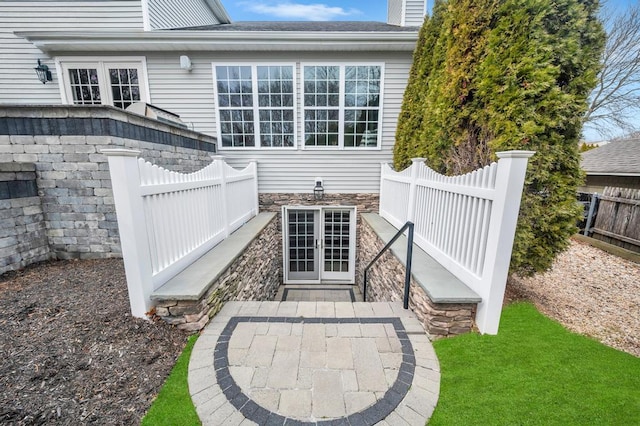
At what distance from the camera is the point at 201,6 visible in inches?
340

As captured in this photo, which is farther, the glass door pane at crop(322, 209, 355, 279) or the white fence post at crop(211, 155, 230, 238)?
the glass door pane at crop(322, 209, 355, 279)

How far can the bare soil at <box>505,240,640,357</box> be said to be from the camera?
2588mm

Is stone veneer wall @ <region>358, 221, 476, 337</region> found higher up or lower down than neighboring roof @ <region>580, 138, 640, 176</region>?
lower down

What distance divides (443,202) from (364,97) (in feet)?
13.8

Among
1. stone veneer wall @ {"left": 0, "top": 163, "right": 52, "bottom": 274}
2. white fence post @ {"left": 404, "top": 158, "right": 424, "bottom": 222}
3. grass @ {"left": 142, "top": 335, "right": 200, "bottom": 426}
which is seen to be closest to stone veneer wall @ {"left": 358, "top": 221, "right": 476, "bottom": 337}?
white fence post @ {"left": 404, "top": 158, "right": 424, "bottom": 222}

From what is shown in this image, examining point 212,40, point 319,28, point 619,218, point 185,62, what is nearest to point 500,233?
point 619,218

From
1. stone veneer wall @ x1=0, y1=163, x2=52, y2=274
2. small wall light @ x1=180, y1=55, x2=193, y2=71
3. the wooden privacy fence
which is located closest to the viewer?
stone veneer wall @ x1=0, y1=163, x2=52, y2=274

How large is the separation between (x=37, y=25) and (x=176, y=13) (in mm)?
2993

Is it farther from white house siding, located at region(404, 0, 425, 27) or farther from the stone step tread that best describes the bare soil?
white house siding, located at region(404, 0, 425, 27)

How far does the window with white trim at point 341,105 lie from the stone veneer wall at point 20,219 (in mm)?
4889

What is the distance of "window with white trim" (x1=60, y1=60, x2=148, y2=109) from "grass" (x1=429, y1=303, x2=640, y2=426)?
25.1 feet

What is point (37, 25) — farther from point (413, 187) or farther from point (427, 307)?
point (427, 307)

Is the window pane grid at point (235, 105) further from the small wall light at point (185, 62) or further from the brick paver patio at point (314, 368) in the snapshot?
the brick paver patio at point (314, 368)

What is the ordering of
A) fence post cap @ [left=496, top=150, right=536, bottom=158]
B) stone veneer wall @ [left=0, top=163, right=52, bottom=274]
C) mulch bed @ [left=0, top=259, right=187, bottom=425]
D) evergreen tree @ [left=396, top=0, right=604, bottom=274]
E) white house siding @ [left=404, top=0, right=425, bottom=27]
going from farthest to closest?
white house siding @ [left=404, top=0, right=425, bottom=27] < stone veneer wall @ [left=0, top=163, right=52, bottom=274] < evergreen tree @ [left=396, top=0, right=604, bottom=274] < fence post cap @ [left=496, top=150, right=536, bottom=158] < mulch bed @ [left=0, top=259, right=187, bottom=425]
